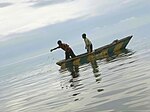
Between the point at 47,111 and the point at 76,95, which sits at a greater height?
the point at 76,95

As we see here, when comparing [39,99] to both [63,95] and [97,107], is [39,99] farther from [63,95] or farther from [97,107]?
[97,107]

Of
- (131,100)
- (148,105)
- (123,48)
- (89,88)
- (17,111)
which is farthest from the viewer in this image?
(123,48)

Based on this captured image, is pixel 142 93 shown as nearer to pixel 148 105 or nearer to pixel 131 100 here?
pixel 131 100

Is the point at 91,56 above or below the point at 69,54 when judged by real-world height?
below

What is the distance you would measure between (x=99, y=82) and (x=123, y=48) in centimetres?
1667

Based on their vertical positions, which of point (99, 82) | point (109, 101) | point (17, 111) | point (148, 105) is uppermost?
point (99, 82)

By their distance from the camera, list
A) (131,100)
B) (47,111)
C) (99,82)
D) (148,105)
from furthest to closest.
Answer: (99,82)
(47,111)
(131,100)
(148,105)

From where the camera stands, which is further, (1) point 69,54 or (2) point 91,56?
(1) point 69,54

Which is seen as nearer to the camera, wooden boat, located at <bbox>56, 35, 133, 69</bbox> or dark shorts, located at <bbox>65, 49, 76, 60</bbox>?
wooden boat, located at <bbox>56, 35, 133, 69</bbox>

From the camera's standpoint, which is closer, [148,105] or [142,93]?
[148,105]

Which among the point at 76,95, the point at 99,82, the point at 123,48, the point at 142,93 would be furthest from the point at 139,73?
the point at 123,48

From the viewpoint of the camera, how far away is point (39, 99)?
15148mm

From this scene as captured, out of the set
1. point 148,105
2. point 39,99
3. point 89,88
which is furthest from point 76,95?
point 148,105

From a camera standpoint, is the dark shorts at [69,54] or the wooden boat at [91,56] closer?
the wooden boat at [91,56]
